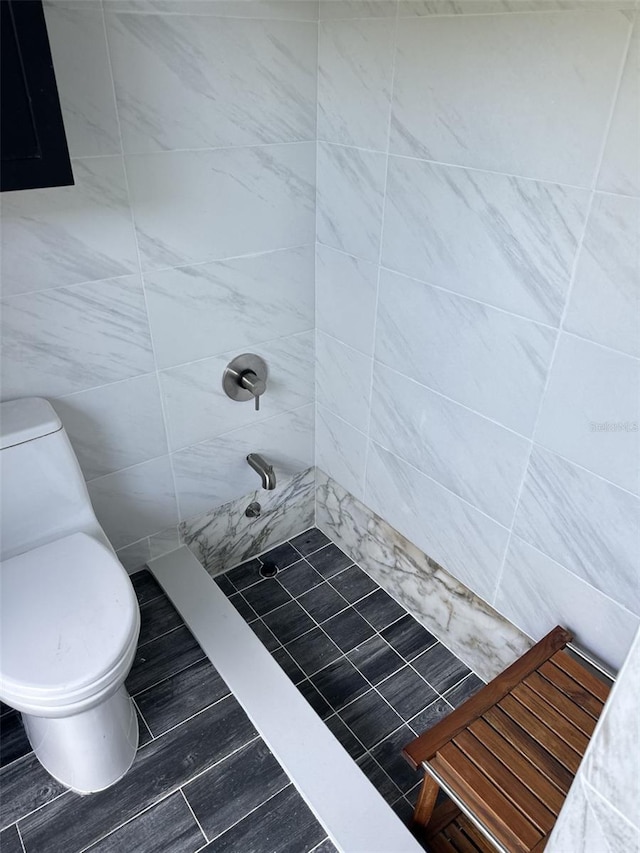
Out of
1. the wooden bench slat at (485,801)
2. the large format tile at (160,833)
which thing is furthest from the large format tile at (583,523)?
the large format tile at (160,833)

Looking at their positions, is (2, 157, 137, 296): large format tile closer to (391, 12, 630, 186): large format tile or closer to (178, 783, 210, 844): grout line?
(391, 12, 630, 186): large format tile

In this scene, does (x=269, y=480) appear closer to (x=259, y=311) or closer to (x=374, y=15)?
(x=259, y=311)

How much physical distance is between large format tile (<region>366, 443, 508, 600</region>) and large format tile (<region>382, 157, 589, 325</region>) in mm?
605

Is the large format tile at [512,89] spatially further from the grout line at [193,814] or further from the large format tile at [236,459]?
the grout line at [193,814]

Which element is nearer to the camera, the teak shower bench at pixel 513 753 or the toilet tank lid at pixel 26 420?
the teak shower bench at pixel 513 753

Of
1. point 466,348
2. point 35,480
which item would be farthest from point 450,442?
point 35,480

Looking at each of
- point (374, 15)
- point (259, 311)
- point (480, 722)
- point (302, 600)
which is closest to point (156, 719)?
point (302, 600)

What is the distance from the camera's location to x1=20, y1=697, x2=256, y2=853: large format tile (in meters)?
1.44

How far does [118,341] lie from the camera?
1666 millimetres

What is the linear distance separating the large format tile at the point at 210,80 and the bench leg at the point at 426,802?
162cm

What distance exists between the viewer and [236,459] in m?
2.10

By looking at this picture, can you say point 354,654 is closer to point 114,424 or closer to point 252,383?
point 252,383

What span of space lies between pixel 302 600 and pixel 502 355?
3.81 feet

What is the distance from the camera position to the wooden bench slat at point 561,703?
1354 mm
